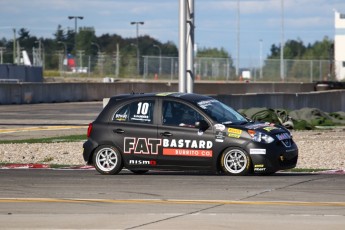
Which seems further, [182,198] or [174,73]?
[174,73]

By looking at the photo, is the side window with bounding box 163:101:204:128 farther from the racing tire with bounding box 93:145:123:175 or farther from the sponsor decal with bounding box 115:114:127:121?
the racing tire with bounding box 93:145:123:175

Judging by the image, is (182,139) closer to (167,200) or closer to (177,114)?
(177,114)

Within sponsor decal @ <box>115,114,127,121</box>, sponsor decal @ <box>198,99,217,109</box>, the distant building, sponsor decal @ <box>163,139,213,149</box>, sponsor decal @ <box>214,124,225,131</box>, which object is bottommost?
sponsor decal @ <box>163,139,213,149</box>

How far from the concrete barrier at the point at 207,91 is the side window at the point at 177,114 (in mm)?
16204

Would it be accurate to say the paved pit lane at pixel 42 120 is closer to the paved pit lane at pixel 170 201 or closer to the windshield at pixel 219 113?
the windshield at pixel 219 113

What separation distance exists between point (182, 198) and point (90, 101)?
43724mm

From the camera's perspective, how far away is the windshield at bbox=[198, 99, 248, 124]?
1694cm

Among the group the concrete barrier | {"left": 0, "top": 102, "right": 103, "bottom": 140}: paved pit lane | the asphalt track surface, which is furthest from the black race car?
the concrete barrier

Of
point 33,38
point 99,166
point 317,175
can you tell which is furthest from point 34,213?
point 33,38

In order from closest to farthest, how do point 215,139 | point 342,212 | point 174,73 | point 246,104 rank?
point 342,212, point 215,139, point 246,104, point 174,73

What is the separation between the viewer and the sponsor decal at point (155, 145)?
55.1 ft

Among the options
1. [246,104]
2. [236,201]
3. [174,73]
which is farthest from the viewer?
[174,73]

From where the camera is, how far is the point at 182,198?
534 inches

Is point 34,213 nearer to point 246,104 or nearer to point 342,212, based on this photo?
point 342,212
